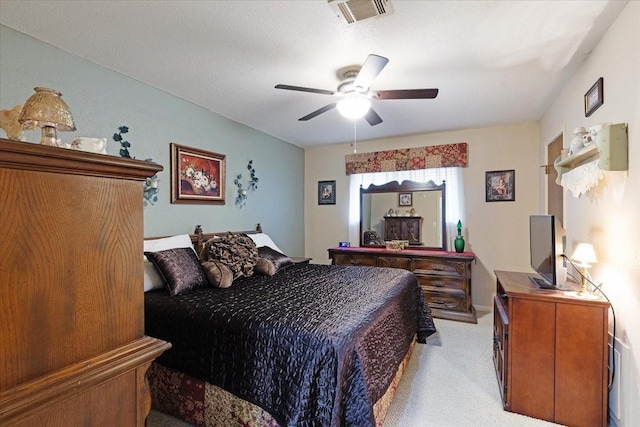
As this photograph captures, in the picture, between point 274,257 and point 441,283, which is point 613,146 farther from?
point 274,257

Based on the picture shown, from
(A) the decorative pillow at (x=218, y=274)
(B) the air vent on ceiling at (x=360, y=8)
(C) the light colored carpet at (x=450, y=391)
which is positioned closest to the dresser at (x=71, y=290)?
(B) the air vent on ceiling at (x=360, y=8)

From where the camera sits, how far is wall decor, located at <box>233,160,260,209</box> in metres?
3.81

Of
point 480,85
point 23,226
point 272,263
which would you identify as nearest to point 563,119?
point 480,85

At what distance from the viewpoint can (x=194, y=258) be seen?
2.52 meters

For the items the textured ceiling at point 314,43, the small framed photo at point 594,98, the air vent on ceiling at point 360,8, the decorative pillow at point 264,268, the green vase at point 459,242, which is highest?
the textured ceiling at point 314,43

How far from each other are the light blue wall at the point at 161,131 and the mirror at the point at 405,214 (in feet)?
3.91

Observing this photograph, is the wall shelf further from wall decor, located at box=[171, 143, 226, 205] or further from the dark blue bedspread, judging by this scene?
wall decor, located at box=[171, 143, 226, 205]

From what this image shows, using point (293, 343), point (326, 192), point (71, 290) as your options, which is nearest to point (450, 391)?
point (293, 343)

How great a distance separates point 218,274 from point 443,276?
2.68m

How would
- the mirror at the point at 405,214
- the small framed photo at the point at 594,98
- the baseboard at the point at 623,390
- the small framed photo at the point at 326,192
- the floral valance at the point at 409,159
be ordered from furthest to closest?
the small framed photo at the point at 326,192 → the mirror at the point at 405,214 → the floral valance at the point at 409,159 → the small framed photo at the point at 594,98 → the baseboard at the point at 623,390

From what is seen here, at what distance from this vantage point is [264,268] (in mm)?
2877

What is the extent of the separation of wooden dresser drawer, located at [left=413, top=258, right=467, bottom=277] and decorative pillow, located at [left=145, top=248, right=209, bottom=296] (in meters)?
2.60

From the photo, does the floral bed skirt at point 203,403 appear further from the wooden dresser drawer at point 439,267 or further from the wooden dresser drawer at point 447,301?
the wooden dresser drawer at point 439,267

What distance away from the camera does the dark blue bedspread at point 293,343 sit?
4.64 feet
